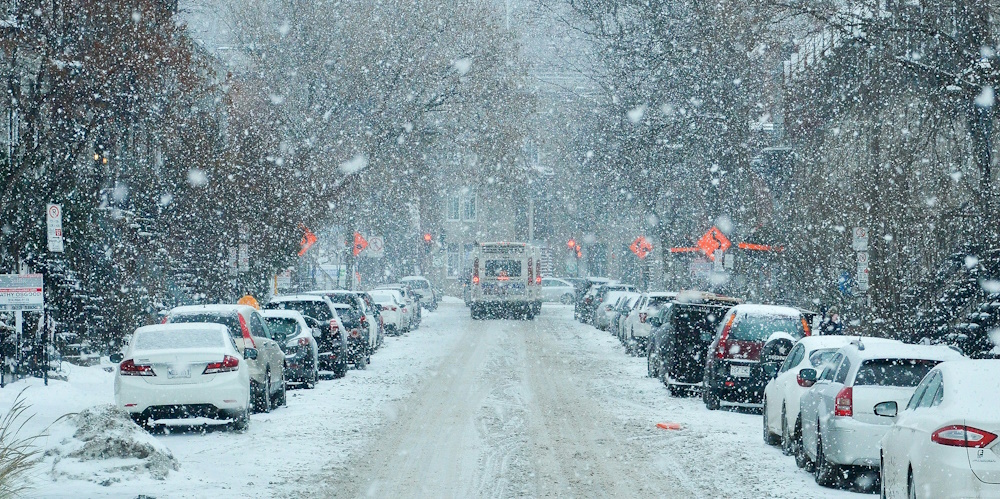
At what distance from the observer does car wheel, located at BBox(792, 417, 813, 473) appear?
1359 centimetres

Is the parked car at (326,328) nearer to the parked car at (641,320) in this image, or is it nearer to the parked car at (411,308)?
the parked car at (641,320)

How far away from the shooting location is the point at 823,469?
12.4 metres

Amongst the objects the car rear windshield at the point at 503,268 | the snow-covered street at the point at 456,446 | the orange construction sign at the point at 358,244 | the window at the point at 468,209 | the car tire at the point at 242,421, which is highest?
the window at the point at 468,209

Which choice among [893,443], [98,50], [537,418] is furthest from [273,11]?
[893,443]

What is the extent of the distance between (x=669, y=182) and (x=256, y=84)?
48.2ft

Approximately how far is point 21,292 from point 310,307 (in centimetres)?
678

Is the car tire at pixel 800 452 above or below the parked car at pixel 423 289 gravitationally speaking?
below

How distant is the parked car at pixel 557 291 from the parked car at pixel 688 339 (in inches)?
2234

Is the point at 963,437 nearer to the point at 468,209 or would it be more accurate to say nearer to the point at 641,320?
the point at 641,320

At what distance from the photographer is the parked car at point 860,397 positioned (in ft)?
39.5

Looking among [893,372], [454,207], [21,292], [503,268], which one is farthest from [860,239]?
[454,207]

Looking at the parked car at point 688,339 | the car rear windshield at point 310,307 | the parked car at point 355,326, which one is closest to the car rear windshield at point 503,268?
the parked car at point 355,326

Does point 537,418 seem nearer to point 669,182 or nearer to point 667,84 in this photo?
point 667,84

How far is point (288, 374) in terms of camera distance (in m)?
22.9
